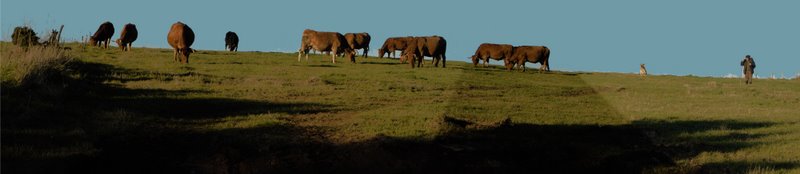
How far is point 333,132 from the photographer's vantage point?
44.4 feet

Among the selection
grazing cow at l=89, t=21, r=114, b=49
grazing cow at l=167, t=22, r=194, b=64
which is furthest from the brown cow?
grazing cow at l=89, t=21, r=114, b=49

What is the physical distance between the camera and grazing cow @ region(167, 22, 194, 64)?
30.2 m

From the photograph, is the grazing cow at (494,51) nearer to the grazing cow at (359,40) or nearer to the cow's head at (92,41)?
the grazing cow at (359,40)

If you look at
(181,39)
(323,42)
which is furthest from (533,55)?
(181,39)

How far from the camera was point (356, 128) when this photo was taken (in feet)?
45.6

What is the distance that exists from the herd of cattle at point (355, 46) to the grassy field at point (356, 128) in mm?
5764

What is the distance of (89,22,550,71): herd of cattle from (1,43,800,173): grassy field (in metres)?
5.76

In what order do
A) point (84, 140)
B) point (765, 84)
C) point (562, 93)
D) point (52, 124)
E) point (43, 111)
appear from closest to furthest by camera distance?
point (84, 140) < point (52, 124) < point (43, 111) < point (562, 93) < point (765, 84)

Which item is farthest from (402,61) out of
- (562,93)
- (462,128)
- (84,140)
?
(84,140)

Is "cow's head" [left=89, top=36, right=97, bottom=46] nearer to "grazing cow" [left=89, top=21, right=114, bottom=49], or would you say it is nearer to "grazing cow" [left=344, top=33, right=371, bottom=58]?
"grazing cow" [left=89, top=21, right=114, bottom=49]

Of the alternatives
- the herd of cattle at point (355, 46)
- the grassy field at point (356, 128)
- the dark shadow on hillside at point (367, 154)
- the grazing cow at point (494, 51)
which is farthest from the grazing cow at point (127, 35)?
the dark shadow on hillside at point (367, 154)

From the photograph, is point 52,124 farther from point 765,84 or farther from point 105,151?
point 765,84

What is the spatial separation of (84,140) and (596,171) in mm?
7210

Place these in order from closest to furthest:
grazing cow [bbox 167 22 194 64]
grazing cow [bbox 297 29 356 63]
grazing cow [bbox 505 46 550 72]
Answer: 1. grazing cow [bbox 167 22 194 64]
2. grazing cow [bbox 297 29 356 63]
3. grazing cow [bbox 505 46 550 72]
